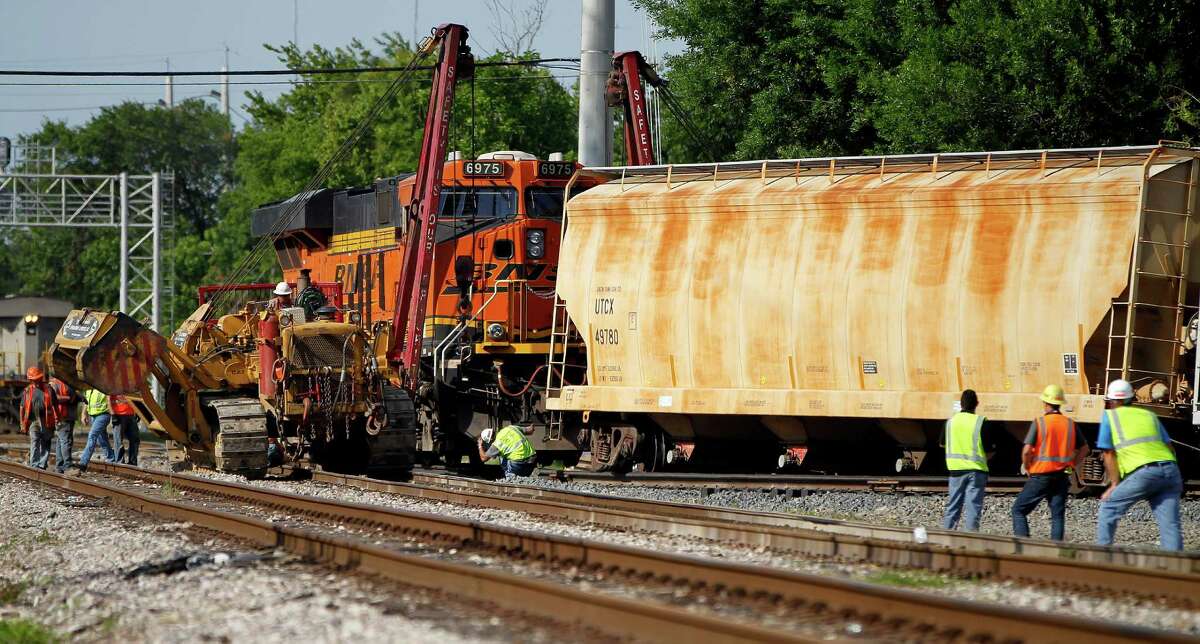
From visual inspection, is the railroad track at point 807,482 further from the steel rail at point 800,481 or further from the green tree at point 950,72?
the green tree at point 950,72

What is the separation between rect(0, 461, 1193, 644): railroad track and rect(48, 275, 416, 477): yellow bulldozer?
208 inches

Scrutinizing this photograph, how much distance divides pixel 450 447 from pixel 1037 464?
11763 millimetres

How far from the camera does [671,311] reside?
18656 mm

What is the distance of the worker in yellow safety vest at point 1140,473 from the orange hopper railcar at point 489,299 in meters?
10.3

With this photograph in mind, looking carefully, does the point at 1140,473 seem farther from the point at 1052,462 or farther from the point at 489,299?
the point at 489,299

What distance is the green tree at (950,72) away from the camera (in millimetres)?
23781

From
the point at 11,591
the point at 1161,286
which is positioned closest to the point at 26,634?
the point at 11,591

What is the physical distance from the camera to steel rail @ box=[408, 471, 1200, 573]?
9.77 m

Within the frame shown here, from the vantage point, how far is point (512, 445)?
18656mm

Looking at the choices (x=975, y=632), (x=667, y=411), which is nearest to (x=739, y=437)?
(x=667, y=411)

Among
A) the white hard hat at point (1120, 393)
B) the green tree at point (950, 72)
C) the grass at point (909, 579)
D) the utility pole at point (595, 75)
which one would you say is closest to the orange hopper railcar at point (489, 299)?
the utility pole at point (595, 75)

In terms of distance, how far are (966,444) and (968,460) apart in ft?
0.48

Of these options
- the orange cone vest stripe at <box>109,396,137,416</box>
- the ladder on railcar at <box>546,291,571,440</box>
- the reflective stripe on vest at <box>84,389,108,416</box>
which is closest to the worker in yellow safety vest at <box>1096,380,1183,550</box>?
the ladder on railcar at <box>546,291,571,440</box>

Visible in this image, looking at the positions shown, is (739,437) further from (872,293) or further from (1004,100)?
(1004,100)
